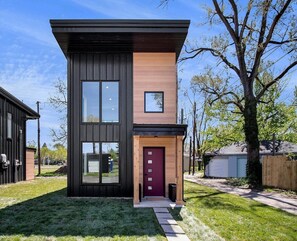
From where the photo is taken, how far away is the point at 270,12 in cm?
1706

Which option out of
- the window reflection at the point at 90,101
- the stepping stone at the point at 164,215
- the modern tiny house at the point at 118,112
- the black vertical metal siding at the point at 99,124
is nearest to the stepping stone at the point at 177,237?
the stepping stone at the point at 164,215

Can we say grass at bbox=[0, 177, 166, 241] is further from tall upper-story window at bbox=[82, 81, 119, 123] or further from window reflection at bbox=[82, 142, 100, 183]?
tall upper-story window at bbox=[82, 81, 119, 123]

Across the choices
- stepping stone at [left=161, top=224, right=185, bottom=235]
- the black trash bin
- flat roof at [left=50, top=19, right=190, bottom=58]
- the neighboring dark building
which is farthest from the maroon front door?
the neighboring dark building

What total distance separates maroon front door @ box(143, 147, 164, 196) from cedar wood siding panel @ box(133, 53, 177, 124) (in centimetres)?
129

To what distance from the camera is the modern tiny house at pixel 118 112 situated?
11.5 metres

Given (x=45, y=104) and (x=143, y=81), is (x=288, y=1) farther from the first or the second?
(x=45, y=104)

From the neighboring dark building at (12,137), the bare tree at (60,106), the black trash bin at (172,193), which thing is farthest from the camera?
the bare tree at (60,106)

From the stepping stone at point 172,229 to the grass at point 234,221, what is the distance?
0.14 meters

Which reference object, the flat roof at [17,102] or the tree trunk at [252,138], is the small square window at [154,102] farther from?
the tree trunk at [252,138]

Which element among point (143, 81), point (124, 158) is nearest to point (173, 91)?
point (143, 81)

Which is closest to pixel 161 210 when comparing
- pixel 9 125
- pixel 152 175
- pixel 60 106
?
pixel 152 175

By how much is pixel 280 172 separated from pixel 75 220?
11799 mm

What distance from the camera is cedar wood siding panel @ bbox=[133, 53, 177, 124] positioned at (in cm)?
1180

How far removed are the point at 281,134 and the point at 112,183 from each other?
65.7ft
